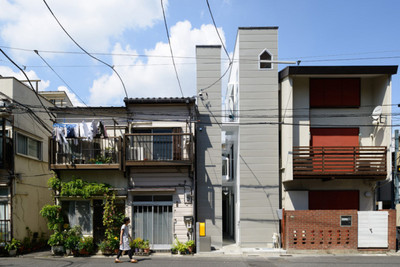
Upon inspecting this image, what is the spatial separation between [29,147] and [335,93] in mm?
14182

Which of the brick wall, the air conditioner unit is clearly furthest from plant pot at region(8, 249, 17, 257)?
the brick wall

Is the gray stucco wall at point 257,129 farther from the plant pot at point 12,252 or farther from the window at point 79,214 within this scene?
the plant pot at point 12,252

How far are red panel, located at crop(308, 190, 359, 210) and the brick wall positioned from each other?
5.84ft

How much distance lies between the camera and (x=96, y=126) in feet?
44.0

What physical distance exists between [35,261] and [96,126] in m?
5.44

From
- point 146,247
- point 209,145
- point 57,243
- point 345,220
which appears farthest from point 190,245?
point 345,220

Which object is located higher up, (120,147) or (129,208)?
(120,147)

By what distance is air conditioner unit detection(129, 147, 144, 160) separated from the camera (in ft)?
45.8

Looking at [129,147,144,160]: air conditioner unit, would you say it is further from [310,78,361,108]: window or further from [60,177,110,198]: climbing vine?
[310,78,361,108]: window

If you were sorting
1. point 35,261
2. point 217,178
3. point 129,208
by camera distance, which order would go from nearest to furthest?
point 35,261
point 129,208
point 217,178

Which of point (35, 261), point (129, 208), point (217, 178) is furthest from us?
point (217, 178)

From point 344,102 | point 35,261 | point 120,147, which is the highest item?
point 344,102

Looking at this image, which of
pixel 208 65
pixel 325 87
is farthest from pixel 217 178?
pixel 325 87

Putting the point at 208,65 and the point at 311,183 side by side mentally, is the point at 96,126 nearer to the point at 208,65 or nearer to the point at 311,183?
the point at 208,65
